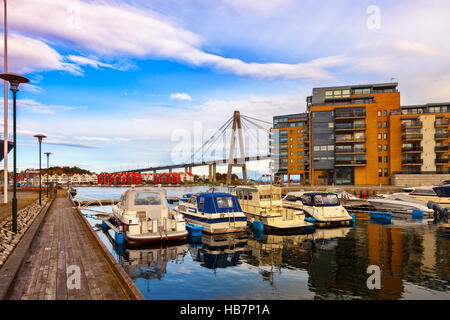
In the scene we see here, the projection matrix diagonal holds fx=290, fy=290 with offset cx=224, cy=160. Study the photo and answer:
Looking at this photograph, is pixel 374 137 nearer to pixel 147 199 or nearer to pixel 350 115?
pixel 350 115

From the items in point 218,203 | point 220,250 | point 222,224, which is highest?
point 218,203

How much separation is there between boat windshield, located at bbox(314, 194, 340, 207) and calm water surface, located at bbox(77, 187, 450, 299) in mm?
3797

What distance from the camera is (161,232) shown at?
666 inches

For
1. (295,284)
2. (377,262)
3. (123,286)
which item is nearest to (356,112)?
(377,262)

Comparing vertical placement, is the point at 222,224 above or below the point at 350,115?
below

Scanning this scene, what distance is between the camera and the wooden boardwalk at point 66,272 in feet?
Answer: 25.4

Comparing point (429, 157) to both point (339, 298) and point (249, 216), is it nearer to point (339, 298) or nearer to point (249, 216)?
point (249, 216)

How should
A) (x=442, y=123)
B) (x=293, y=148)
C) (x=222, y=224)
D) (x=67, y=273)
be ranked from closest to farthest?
(x=67, y=273)
(x=222, y=224)
(x=442, y=123)
(x=293, y=148)

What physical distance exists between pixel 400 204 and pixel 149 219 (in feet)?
94.1

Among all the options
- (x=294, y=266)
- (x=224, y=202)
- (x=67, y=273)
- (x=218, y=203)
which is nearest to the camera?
(x=67, y=273)

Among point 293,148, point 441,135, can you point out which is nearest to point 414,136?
point 441,135

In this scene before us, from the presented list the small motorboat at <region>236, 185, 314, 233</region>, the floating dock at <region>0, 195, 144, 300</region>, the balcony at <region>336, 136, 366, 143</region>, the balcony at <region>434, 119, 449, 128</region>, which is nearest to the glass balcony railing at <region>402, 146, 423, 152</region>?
the balcony at <region>434, 119, 449, 128</region>

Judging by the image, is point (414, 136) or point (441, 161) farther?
point (414, 136)

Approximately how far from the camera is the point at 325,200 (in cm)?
2558
